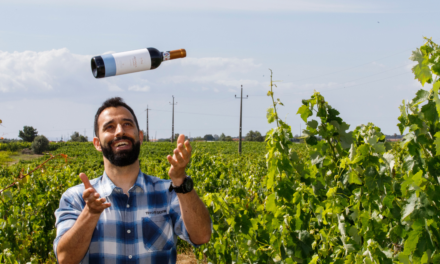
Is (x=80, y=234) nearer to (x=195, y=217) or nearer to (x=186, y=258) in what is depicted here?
(x=195, y=217)

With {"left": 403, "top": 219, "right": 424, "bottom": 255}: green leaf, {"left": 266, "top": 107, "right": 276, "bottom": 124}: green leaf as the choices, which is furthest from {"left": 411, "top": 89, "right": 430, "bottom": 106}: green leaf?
{"left": 266, "top": 107, "right": 276, "bottom": 124}: green leaf

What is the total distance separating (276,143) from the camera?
240 cm

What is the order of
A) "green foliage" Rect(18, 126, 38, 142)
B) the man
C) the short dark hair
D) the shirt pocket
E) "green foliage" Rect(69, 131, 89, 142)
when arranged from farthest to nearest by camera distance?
"green foliage" Rect(69, 131, 89, 142), "green foliage" Rect(18, 126, 38, 142), the short dark hair, the shirt pocket, the man

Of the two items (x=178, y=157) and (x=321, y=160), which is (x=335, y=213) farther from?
(x=178, y=157)

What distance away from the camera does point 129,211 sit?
2.37m

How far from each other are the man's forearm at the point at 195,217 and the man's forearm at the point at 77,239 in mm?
478

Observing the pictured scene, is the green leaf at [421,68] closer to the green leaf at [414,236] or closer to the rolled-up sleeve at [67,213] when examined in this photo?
the green leaf at [414,236]

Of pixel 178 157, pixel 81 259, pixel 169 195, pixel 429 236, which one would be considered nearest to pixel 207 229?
pixel 169 195

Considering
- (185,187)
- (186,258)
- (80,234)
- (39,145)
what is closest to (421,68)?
(185,187)

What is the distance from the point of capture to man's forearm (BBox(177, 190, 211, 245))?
2.16 m

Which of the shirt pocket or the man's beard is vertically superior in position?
the man's beard

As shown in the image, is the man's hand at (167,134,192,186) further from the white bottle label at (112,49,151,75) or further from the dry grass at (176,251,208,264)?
the dry grass at (176,251,208,264)

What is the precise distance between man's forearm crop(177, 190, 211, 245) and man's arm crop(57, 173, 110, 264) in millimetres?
460

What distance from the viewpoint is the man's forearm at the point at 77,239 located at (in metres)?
1.97
